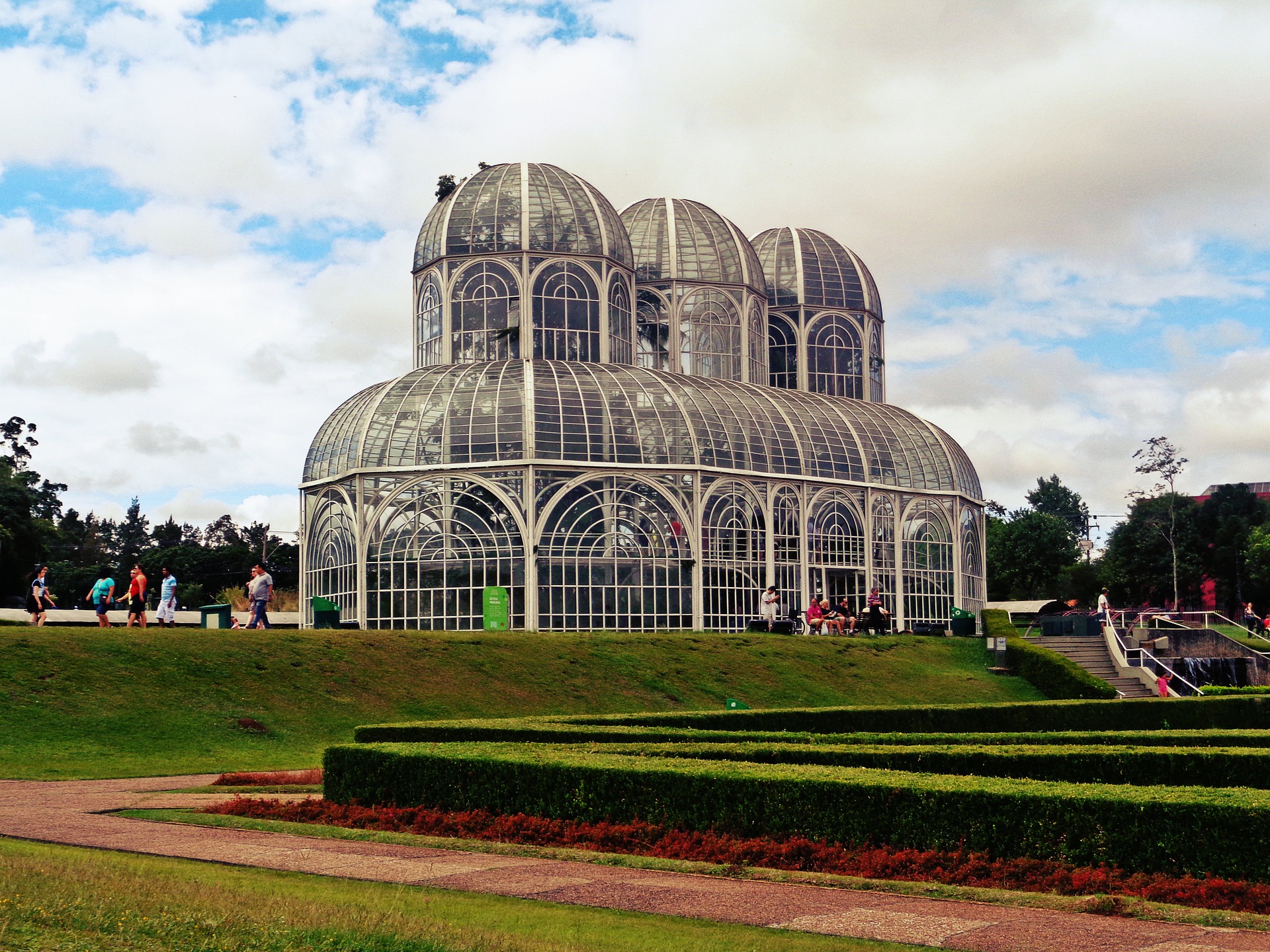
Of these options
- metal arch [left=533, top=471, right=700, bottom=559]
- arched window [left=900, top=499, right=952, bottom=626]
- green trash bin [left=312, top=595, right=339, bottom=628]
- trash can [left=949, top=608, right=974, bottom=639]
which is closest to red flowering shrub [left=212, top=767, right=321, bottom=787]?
green trash bin [left=312, top=595, right=339, bottom=628]

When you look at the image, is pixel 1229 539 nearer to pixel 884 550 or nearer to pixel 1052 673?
pixel 884 550

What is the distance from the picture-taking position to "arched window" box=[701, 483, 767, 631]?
49.4 metres

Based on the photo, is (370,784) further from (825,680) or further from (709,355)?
(709,355)

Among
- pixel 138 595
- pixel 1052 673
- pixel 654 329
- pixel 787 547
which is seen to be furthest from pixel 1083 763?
pixel 654 329

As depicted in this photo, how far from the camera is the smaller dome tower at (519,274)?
56000 mm

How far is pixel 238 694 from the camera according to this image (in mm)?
30312

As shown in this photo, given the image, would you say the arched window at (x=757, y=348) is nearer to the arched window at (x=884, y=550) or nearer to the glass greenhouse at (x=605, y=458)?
the glass greenhouse at (x=605, y=458)

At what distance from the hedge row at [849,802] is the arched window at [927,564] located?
129 ft

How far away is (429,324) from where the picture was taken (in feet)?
190

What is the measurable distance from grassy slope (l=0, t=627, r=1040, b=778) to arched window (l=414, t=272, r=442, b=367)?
66.8ft

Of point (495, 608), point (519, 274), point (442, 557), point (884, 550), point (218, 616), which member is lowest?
point (218, 616)

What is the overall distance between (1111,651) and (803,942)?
38998 mm

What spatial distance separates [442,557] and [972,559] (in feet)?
83.1

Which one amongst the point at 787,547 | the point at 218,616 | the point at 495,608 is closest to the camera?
the point at 218,616
